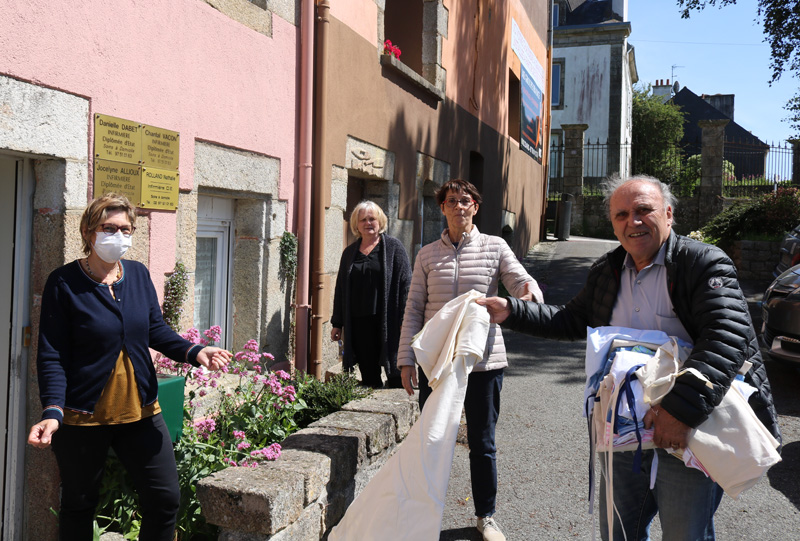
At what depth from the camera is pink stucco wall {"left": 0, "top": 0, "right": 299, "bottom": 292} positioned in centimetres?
323

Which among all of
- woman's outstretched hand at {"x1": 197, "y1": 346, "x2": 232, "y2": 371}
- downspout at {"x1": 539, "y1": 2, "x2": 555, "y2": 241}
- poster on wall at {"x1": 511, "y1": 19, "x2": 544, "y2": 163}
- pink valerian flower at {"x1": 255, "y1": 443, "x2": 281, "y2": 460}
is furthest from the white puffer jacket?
downspout at {"x1": 539, "y1": 2, "x2": 555, "y2": 241}

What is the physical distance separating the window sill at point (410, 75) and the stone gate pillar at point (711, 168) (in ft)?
39.5

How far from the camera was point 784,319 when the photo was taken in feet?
19.6

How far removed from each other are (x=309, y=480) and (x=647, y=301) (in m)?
1.72

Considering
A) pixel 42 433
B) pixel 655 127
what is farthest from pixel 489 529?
pixel 655 127

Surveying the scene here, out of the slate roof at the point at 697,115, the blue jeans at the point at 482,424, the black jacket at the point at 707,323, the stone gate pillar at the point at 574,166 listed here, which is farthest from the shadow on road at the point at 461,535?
the slate roof at the point at 697,115

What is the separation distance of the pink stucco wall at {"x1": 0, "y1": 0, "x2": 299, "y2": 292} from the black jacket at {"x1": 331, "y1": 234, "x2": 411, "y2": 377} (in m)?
0.86

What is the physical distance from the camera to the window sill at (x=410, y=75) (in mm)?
6867

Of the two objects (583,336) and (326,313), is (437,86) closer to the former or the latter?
(326,313)

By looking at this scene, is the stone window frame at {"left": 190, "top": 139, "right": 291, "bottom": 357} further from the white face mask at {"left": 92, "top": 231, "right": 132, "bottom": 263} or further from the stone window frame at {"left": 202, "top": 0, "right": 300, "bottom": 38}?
the white face mask at {"left": 92, "top": 231, "right": 132, "bottom": 263}

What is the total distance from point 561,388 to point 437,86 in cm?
402

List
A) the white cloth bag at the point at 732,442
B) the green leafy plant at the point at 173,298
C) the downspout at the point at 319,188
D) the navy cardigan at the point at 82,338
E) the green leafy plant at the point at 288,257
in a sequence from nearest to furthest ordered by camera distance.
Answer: the white cloth bag at the point at 732,442, the navy cardigan at the point at 82,338, the green leafy plant at the point at 173,298, the green leafy plant at the point at 288,257, the downspout at the point at 319,188

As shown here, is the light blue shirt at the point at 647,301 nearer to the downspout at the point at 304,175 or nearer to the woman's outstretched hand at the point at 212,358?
the woman's outstretched hand at the point at 212,358

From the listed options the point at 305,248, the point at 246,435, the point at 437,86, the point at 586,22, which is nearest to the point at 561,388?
the point at 305,248
